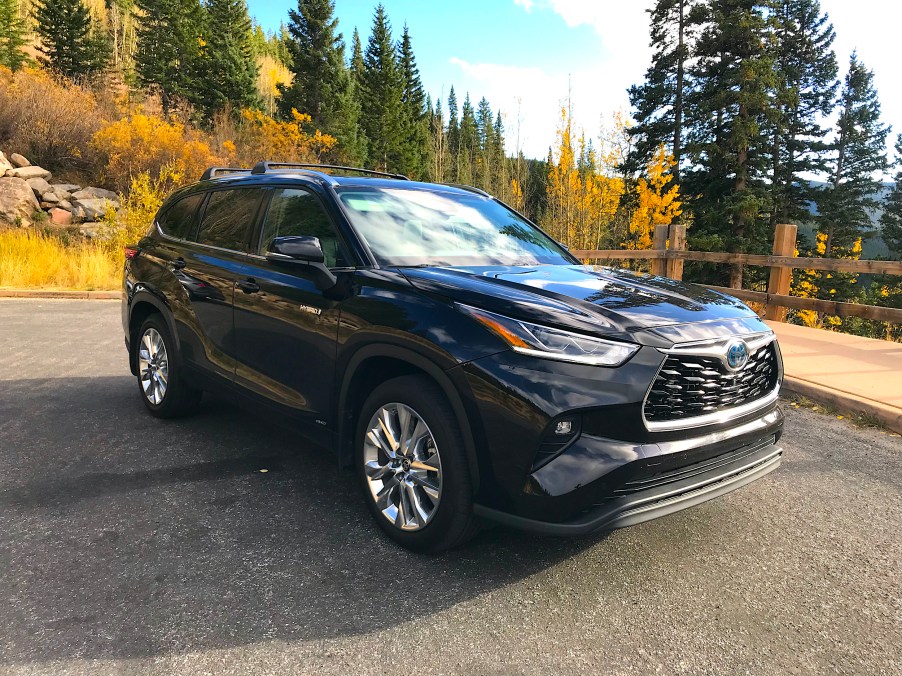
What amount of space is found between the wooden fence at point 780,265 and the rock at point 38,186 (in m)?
17.8

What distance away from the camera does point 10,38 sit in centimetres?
4728

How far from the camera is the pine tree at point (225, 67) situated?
152 feet

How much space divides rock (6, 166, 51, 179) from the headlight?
22.5m

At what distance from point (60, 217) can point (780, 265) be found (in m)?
19.9

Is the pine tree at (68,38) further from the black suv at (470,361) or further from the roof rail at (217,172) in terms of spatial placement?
the black suv at (470,361)

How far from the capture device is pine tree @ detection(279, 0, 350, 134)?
1788 inches

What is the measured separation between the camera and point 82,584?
103 inches

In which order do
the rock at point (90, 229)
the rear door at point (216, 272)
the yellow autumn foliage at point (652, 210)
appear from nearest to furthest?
the rear door at point (216, 272)
the rock at point (90, 229)
the yellow autumn foliage at point (652, 210)

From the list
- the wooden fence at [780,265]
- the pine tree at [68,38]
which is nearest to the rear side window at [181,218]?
the wooden fence at [780,265]

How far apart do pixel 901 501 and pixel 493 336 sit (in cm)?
288

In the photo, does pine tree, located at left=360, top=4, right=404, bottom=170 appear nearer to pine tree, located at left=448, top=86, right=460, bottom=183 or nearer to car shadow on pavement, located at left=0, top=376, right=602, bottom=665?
pine tree, located at left=448, top=86, right=460, bottom=183

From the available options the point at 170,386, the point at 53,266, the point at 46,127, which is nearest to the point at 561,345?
the point at 170,386

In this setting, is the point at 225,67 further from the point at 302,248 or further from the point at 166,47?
the point at 302,248

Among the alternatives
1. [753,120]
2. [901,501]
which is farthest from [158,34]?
[901,501]
